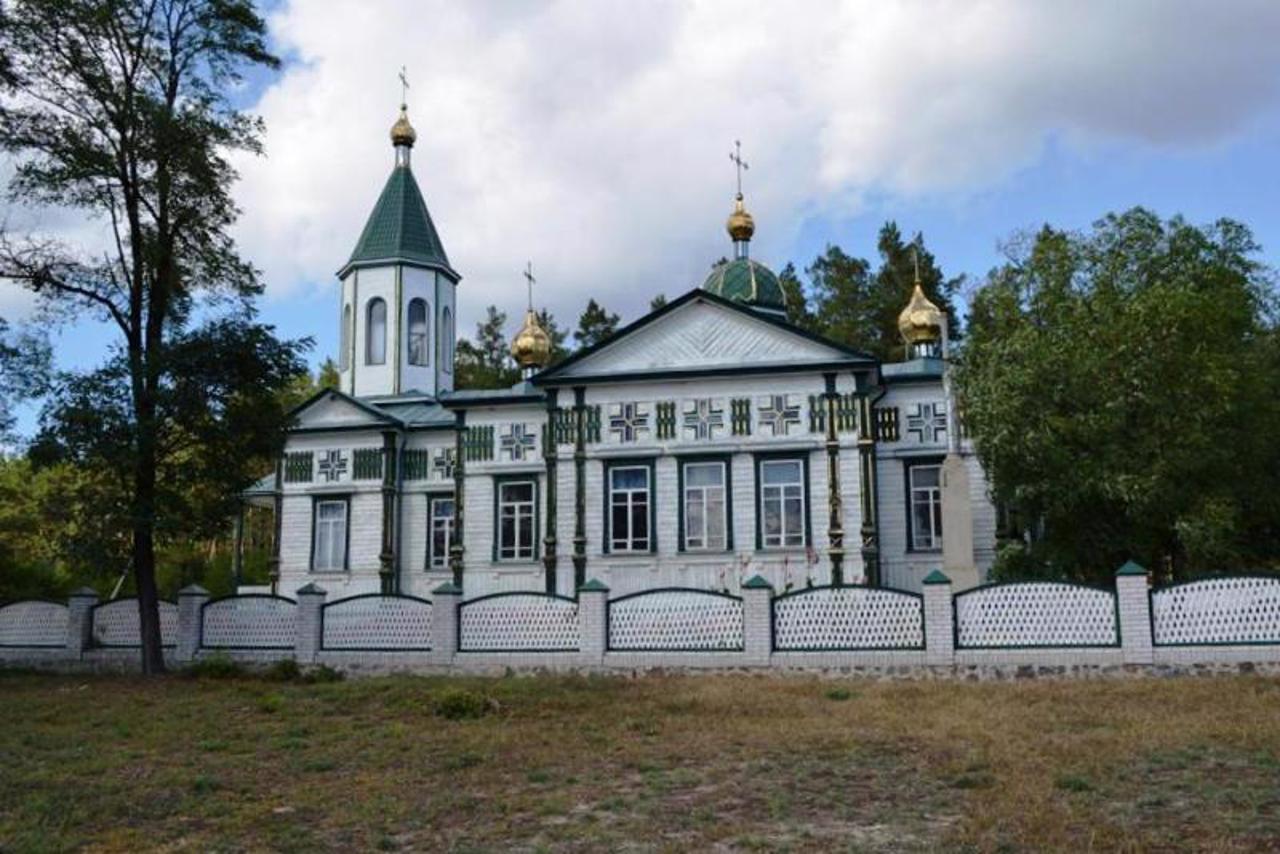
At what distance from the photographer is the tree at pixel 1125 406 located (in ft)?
61.1

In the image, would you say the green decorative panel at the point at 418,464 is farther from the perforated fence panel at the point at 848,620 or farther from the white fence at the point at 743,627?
the perforated fence panel at the point at 848,620

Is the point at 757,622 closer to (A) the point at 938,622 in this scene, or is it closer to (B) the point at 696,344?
(A) the point at 938,622

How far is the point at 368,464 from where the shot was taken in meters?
25.4

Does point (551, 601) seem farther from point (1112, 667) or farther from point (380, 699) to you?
point (1112, 667)

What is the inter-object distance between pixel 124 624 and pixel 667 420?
10066 millimetres

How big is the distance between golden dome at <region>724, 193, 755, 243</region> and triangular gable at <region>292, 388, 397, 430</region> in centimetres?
993

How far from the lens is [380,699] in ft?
46.3

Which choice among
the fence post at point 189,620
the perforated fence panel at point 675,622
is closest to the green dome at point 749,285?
the perforated fence panel at point 675,622

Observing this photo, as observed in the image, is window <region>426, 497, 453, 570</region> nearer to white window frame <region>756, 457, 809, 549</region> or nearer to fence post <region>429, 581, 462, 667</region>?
white window frame <region>756, 457, 809, 549</region>

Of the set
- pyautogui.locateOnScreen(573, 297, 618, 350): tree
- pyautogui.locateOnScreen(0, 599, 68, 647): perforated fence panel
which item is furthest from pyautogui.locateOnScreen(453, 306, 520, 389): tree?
pyautogui.locateOnScreen(0, 599, 68, 647): perforated fence panel

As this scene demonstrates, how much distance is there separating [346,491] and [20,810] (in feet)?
57.7

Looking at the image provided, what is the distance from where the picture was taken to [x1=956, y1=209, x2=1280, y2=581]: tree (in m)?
18.6

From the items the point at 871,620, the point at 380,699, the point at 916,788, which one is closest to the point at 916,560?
the point at 871,620

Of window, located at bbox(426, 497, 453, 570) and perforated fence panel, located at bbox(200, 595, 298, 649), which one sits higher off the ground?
window, located at bbox(426, 497, 453, 570)
